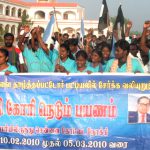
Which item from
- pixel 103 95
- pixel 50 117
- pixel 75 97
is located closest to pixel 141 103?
pixel 103 95

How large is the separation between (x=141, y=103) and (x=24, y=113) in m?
1.48

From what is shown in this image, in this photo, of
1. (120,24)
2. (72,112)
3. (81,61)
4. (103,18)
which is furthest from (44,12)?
(72,112)

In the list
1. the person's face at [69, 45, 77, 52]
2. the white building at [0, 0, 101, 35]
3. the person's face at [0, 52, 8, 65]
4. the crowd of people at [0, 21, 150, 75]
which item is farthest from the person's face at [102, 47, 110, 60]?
the white building at [0, 0, 101, 35]

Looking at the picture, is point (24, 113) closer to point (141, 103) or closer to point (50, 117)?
point (50, 117)

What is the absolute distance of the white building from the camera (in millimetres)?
64338

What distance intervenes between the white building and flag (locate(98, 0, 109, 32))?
5417 centimetres

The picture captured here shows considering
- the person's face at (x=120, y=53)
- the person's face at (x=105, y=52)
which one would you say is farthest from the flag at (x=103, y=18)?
the person's face at (x=120, y=53)

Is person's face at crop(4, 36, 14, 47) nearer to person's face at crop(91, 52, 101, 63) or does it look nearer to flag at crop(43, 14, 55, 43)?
flag at crop(43, 14, 55, 43)

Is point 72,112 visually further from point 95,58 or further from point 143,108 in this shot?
point 95,58

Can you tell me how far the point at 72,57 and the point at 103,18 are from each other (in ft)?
8.20

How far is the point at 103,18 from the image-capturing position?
8.14m

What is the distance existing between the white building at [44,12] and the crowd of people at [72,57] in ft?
183

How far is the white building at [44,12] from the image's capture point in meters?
64.3

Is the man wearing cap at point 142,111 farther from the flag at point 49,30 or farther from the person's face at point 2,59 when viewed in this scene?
the flag at point 49,30
